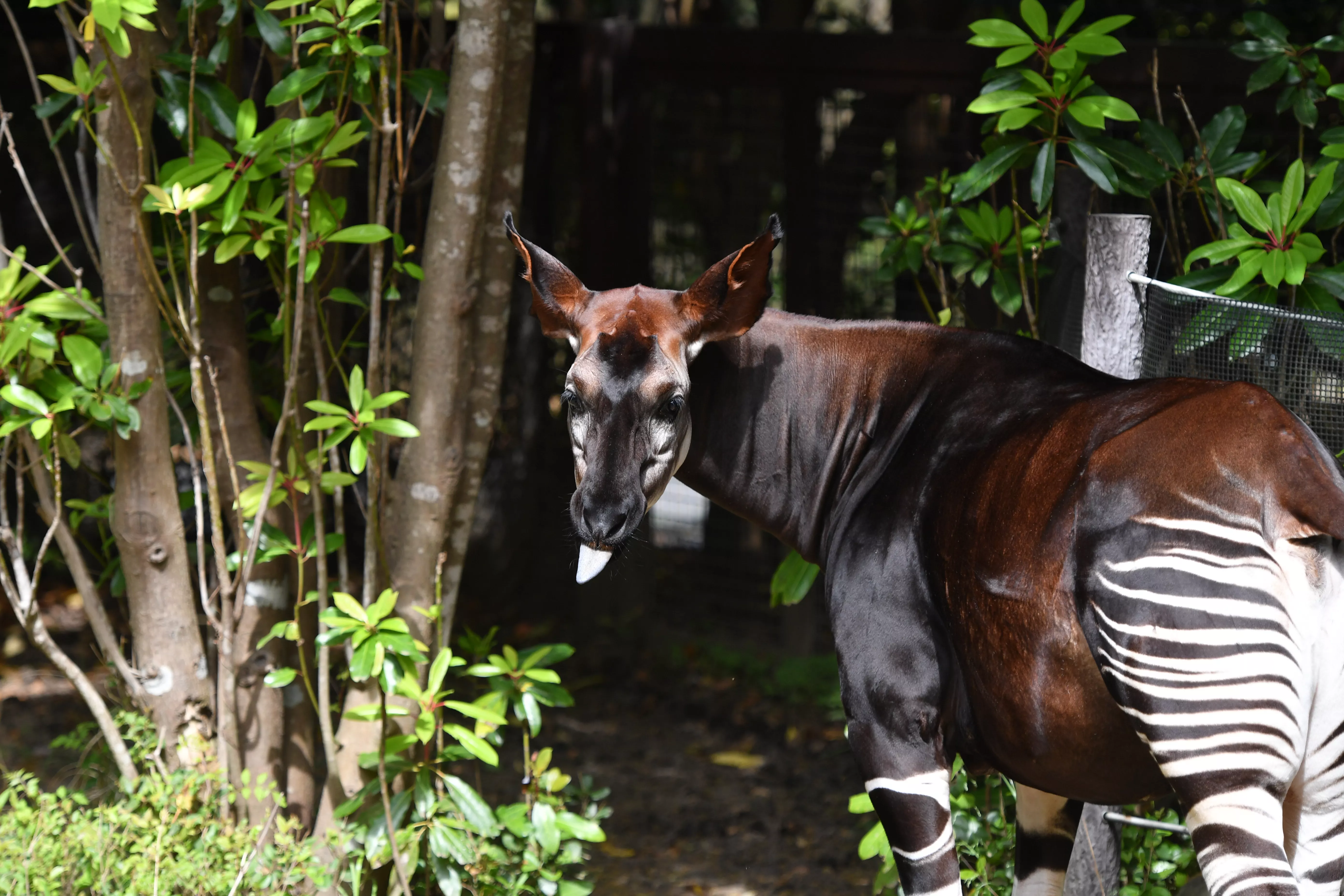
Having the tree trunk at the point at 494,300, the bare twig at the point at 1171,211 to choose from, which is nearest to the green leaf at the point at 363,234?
the tree trunk at the point at 494,300

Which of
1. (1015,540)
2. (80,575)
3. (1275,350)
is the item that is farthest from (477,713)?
(1275,350)

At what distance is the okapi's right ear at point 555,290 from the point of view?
111 inches

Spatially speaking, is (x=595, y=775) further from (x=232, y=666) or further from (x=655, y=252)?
(x=655, y=252)

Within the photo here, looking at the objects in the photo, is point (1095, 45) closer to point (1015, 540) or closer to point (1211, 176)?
point (1211, 176)

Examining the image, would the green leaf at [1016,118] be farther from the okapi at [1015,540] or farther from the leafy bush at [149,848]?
the leafy bush at [149,848]

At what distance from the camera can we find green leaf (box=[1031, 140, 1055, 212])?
128 inches

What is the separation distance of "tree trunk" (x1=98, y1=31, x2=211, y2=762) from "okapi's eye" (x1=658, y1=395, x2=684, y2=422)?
1662 millimetres

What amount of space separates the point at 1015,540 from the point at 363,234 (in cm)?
183

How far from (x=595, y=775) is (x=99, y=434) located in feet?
9.42

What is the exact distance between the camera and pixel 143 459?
3.61 metres

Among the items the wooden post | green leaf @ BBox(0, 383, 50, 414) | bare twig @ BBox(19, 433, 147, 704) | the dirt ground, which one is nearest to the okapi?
the wooden post

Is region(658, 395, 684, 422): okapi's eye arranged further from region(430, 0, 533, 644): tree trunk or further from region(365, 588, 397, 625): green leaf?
region(430, 0, 533, 644): tree trunk

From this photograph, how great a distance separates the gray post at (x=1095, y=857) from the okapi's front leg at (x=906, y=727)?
2.98 ft

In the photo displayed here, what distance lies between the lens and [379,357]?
3576mm
